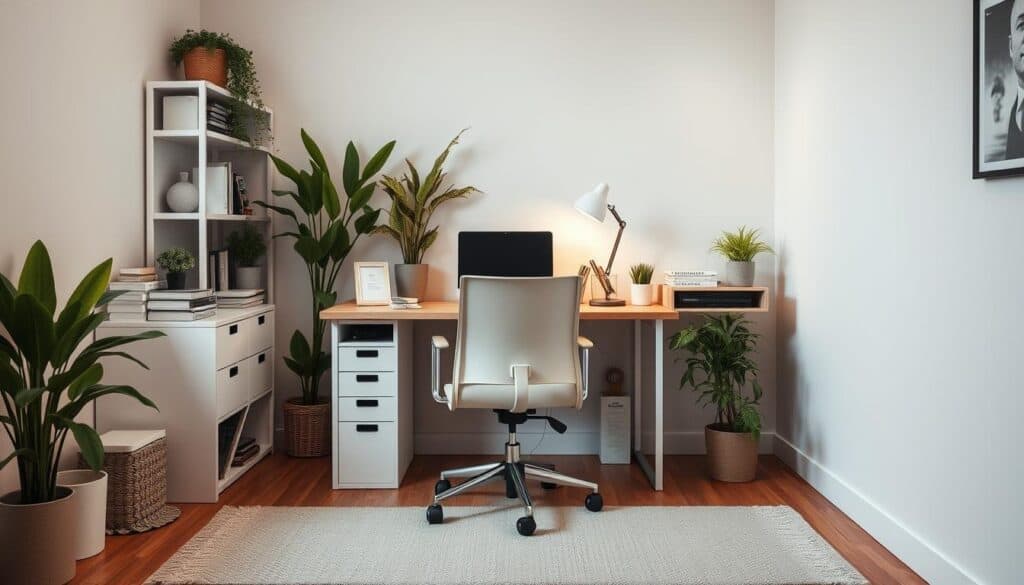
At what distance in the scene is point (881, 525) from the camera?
116 inches

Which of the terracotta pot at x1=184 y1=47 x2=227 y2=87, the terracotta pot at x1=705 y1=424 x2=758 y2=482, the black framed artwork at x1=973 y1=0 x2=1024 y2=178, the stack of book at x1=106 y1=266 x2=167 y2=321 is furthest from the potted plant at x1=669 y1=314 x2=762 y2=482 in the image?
the terracotta pot at x1=184 y1=47 x2=227 y2=87

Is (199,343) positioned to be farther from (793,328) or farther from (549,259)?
(793,328)

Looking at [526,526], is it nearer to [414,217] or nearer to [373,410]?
[373,410]

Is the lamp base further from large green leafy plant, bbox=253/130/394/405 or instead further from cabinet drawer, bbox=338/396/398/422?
large green leafy plant, bbox=253/130/394/405

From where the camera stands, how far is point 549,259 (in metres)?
3.99

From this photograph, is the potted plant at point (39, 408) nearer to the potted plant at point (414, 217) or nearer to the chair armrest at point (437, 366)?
the chair armrest at point (437, 366)

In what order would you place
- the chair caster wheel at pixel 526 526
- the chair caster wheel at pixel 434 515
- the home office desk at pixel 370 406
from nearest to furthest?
the chair caster wheel at pixel 526 526 < the chair caster wheel at pixel 434 515 < the home office desk at pixel 370 406

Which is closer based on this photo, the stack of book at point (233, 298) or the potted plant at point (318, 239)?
the stack of book at point (233, 298)

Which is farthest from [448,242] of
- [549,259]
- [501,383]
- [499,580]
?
[499,580]

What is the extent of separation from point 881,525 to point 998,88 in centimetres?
157

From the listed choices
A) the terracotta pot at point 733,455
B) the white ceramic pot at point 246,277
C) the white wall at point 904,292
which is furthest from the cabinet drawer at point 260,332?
the white wall at point 904,292

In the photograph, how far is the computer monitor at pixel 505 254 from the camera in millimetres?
3980

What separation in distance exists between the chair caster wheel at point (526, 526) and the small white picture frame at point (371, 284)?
1.33m

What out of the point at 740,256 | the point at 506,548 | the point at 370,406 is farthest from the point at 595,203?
the point at 506,548
